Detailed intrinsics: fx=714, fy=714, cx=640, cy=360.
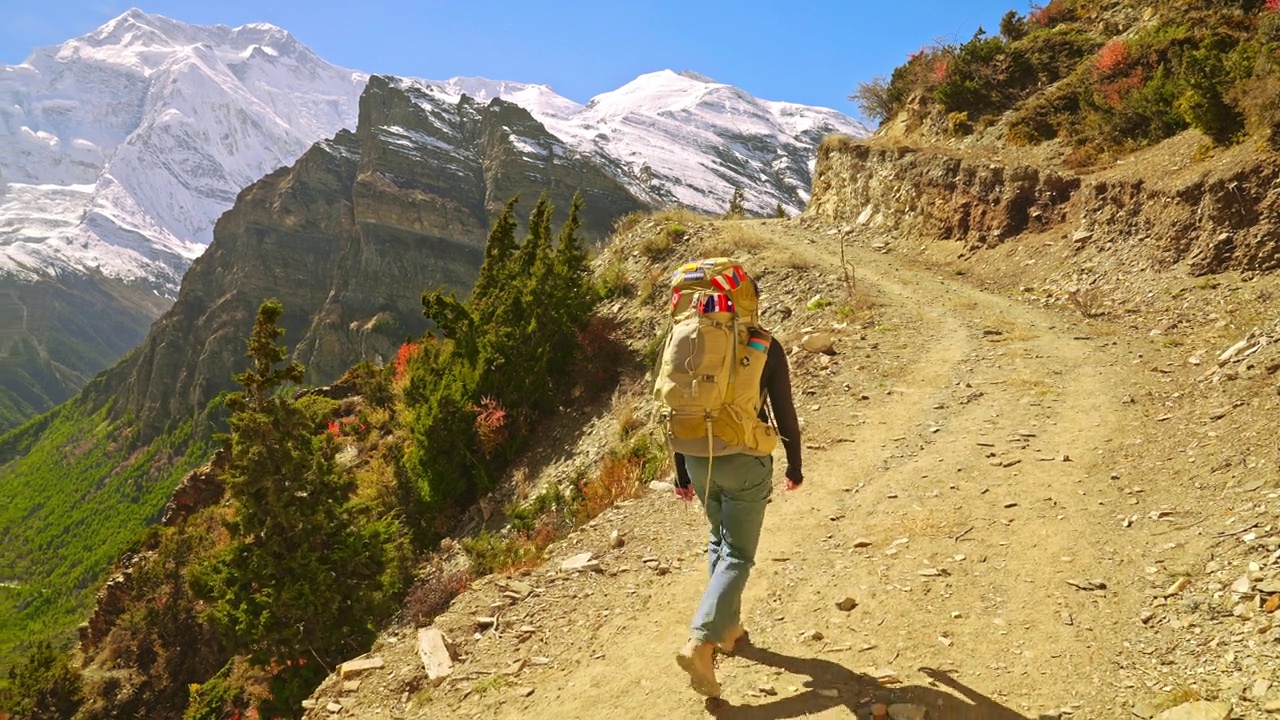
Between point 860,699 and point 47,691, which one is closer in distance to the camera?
point 860,699

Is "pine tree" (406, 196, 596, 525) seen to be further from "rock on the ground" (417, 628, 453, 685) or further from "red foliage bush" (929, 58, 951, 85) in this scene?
"red foliage bush" (929, 58, 951, 85)

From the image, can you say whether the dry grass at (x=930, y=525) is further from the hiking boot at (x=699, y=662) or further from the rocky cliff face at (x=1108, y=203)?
the rocky cliff face at (x=1108, y=203)

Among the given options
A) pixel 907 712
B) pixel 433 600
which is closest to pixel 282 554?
pixel 433 600

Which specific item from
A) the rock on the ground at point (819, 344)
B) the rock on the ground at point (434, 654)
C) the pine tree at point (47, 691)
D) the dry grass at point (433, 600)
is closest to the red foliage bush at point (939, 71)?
the rock on the ground at point (819, 344)

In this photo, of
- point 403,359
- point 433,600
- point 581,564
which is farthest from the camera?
point 403,359

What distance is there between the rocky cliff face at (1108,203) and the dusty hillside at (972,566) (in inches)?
40.0

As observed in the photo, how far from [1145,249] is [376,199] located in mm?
121923

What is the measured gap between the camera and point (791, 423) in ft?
14.8

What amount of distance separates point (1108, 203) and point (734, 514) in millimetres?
14648

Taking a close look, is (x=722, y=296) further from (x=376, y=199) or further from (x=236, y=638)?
(x=376, y=199)

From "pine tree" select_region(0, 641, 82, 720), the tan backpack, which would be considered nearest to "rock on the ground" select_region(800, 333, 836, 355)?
the tan backpack

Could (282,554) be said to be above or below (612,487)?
below

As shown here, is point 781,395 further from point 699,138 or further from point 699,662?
point 699,138

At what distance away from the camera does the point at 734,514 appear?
4.39 meters
